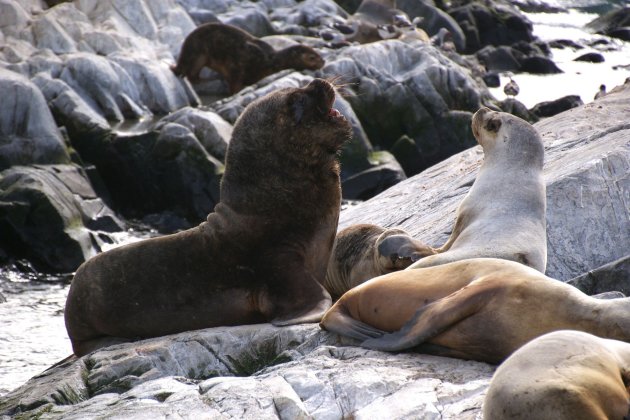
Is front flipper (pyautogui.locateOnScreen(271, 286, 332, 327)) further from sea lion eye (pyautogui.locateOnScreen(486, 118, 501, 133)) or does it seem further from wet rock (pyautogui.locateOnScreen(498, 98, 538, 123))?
wet rock (pyautogui.locateOnScreen(498, 98, 538, 123))

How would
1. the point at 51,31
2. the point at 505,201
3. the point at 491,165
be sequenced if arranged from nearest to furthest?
the point at 505,201, the point at 491,165, the point at 51,31

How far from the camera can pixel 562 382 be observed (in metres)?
3.88

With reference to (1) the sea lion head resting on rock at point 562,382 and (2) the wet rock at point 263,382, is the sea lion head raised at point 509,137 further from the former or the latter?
(1) the sea lion head resting on rock at point 562,382

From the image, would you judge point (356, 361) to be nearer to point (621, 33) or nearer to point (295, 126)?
point (295, 126)

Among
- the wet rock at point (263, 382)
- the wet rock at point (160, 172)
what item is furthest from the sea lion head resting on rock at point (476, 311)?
the wet rock at point (160, 172)

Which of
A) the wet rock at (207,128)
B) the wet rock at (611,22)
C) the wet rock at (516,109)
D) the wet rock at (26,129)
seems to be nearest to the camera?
the wet rock at (26,129)

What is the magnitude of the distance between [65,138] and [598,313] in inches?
657

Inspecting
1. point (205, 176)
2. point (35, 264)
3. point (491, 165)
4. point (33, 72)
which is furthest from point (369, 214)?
point (33, 72)

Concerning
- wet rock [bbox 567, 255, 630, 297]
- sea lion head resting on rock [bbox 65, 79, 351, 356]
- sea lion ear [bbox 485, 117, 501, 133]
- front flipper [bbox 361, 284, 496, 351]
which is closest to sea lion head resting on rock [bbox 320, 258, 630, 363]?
front flipper [bbox 361, 284, 496, 351]

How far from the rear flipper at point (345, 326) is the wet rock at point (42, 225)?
10616 millimetres

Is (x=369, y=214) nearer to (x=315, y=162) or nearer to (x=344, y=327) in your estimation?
(x=315, y=162)

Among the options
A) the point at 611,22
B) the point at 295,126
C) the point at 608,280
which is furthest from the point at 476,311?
the point at 611,22

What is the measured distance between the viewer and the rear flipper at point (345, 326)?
19.2 feet

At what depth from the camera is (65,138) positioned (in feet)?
66.7
